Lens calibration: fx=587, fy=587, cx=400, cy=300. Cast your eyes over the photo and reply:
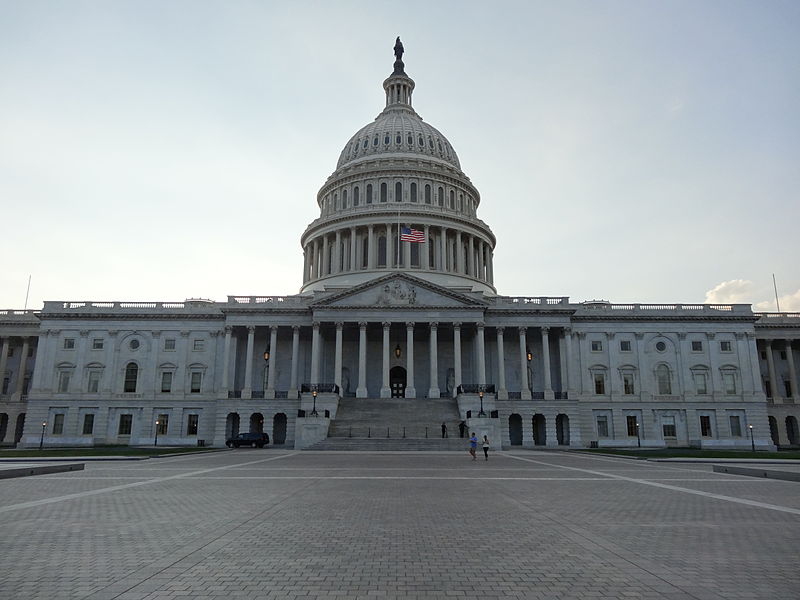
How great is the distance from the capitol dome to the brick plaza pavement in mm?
58651

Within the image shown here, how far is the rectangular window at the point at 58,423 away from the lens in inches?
2621

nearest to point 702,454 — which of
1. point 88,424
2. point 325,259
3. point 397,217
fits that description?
point 397,217

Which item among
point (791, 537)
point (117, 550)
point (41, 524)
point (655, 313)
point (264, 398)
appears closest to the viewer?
point (117, 550)

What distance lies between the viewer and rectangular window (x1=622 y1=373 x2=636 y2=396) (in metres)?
67.7

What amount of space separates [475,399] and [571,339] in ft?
59.7

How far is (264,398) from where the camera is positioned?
2539 inches

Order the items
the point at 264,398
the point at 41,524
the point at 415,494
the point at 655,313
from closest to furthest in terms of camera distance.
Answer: the point at 41,524, the point at 415,494, the point at 264,398, the point at 655,313

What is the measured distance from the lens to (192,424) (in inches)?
2645

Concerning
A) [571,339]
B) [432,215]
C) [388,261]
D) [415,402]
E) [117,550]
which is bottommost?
[117,550]

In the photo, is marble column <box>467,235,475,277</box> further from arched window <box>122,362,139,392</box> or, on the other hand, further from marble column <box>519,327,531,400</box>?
arched window <box>122,362,139,392</box>

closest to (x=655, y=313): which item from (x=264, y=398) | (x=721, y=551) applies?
(x=264, y=398)

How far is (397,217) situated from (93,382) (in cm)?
4295

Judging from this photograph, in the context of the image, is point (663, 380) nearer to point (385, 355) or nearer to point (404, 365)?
point (404, 365)

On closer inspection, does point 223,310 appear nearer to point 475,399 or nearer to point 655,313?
point 475,399
